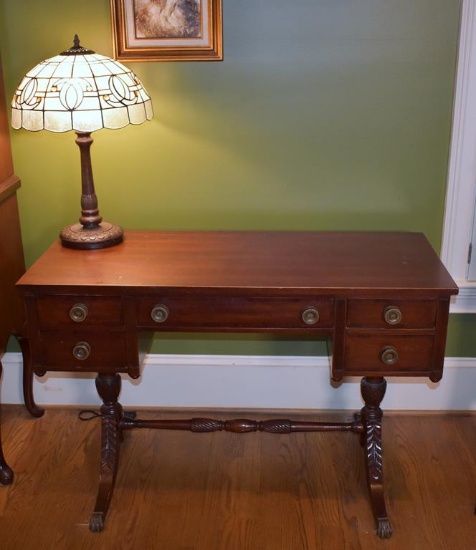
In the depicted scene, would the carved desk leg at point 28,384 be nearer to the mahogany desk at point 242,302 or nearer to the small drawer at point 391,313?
the mahogany desk at point 242,302

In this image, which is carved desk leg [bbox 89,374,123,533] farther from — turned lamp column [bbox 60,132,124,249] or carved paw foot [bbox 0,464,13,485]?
turned lamp column [bbox 60,132,124,249]

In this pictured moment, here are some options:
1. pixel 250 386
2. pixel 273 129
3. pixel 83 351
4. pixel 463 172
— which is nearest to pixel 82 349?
pixel 83 351

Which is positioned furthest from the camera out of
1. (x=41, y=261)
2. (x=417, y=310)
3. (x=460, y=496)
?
(x=460, y=496)

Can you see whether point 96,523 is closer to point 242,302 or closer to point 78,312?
point 78,312

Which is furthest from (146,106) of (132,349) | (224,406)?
(224,406)

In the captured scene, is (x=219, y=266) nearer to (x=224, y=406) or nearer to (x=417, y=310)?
(x=417, y=310)

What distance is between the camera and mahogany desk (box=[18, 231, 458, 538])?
7.24ft

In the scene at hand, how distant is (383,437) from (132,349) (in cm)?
111

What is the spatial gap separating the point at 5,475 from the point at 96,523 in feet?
1.33

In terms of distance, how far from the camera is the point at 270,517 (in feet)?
8.18

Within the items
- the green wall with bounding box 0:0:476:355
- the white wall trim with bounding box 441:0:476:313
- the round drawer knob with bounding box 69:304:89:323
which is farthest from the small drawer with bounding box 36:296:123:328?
the white wall trim with bounding box 441:0:476:313

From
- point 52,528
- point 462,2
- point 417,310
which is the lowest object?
point 52,528

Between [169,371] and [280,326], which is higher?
[280,326]

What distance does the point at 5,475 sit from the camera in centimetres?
263
